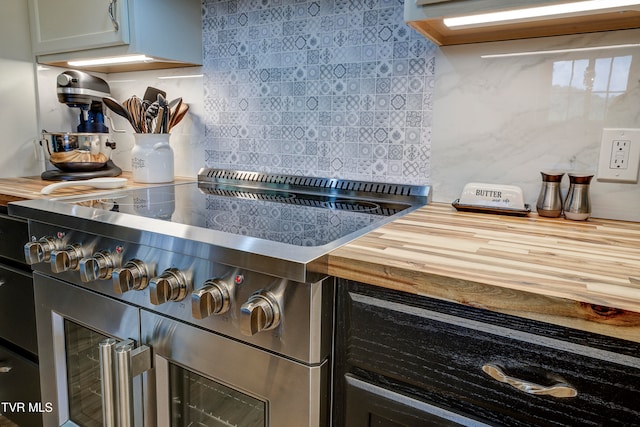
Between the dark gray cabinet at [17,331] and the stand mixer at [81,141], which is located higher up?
the stand mixer at [81,141]

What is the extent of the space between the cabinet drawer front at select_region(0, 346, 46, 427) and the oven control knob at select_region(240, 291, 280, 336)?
1.05 metres

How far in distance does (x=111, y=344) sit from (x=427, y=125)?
3.37 ft

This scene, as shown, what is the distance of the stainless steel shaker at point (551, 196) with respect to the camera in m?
1.06

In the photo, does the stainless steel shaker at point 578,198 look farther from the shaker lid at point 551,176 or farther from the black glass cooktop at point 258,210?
the black glass cooktop at point 258,210

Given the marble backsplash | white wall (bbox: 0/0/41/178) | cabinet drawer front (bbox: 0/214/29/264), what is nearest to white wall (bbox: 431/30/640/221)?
the marble backsplash

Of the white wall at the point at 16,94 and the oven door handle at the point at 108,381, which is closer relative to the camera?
the oven door handle at the point at 108,381

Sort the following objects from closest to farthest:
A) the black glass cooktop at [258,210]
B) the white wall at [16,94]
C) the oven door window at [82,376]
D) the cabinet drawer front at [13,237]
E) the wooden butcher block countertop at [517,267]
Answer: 1. the wooden butcher block countertop at [517,267]
2. the black glass cooktop at [258,210]
3. the oven door window at [82,376]
4. the cabinet drawer front at [13,237]
5. the white wall at [16,94]

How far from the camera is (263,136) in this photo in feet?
5.22

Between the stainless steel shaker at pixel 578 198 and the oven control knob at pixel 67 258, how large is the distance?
1.19 meters

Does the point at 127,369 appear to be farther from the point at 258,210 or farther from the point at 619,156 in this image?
the point at 619,156

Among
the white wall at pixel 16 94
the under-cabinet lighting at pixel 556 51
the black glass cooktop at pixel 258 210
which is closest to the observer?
the black glass cooktop at pixel 258 210

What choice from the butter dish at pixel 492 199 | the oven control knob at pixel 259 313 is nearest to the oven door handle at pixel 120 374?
the oven control knob at pixel 259 313

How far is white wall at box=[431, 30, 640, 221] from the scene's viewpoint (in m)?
1.04

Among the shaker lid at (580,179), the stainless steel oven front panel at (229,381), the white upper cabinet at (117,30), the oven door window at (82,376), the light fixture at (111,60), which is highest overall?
the white upper cabinet at (117,30)
